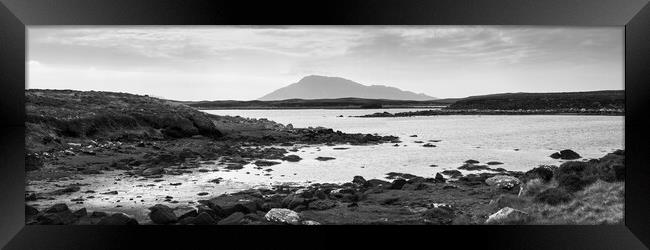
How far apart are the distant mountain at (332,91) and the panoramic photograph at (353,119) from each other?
31mm

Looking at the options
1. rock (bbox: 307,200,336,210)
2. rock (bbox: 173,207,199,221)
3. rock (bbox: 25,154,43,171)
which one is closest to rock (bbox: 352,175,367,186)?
rock (bbox: 307,200,336,210)

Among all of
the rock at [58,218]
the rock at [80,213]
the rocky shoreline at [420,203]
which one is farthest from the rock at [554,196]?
the rock at [58,218]

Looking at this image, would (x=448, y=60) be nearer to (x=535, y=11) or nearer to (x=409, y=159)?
(x=409, y=159)

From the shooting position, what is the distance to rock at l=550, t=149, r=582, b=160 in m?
8.44

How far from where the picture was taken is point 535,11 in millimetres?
5059

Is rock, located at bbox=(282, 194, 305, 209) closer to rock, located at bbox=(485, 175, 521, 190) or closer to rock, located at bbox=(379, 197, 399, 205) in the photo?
rock, located at bbox=(379, 197, 399, 205)

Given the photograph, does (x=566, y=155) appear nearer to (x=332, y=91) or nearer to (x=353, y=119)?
(x=353, y=119)

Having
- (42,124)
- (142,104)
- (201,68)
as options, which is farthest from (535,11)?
(42,124)

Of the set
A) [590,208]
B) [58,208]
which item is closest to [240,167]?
[58,208]

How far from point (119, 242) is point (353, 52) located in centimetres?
529

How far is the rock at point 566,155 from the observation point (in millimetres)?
8438

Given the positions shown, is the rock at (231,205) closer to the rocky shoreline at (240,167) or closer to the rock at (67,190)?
the rocky shoreline at (240,167)

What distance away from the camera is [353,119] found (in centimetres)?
980

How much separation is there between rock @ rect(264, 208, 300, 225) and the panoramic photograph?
0.45m
